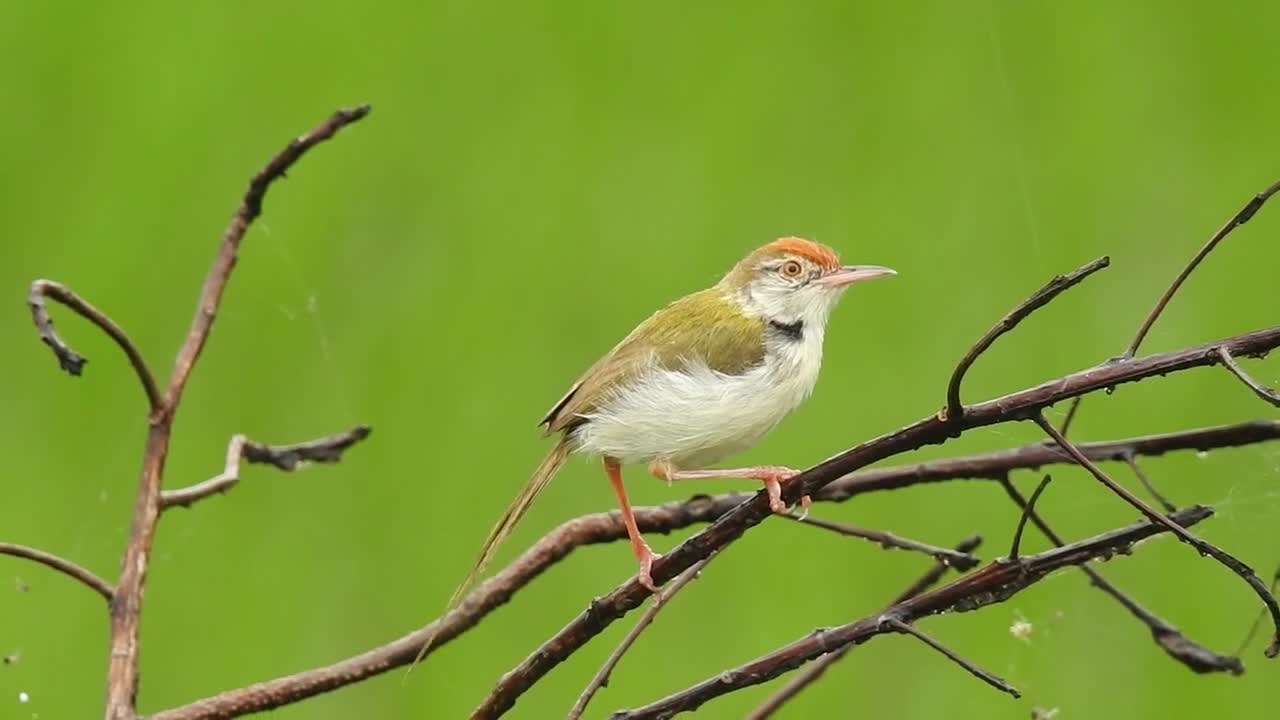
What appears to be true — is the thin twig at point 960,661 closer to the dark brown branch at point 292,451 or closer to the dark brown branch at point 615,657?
the dark brown branch at point 615,657

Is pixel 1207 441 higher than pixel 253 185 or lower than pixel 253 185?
lower

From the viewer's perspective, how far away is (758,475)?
130cm

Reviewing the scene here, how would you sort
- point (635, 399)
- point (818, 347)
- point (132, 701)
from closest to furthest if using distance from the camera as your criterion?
1. point (132, 701)
2. point (635, 399)
3. point (818, 347)

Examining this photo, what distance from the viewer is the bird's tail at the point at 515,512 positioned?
4.16 feet

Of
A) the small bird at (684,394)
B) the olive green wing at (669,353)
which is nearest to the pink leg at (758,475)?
the small bird at (684,394)

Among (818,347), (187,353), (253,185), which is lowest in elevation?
(818,347)

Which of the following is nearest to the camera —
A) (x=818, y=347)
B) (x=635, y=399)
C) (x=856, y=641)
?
(x=856, y=641)

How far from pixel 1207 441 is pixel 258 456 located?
89 centimetres

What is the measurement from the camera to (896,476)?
1312mm

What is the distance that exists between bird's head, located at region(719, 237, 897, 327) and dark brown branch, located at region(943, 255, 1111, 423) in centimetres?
90

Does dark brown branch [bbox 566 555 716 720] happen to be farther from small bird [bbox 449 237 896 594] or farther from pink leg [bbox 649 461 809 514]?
small bird [bbox 449 237 896 594]

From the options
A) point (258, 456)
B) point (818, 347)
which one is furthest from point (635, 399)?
point (258, 456)

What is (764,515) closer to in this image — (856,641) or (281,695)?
(856,641)

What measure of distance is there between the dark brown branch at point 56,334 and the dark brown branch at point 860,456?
1.25 feet
